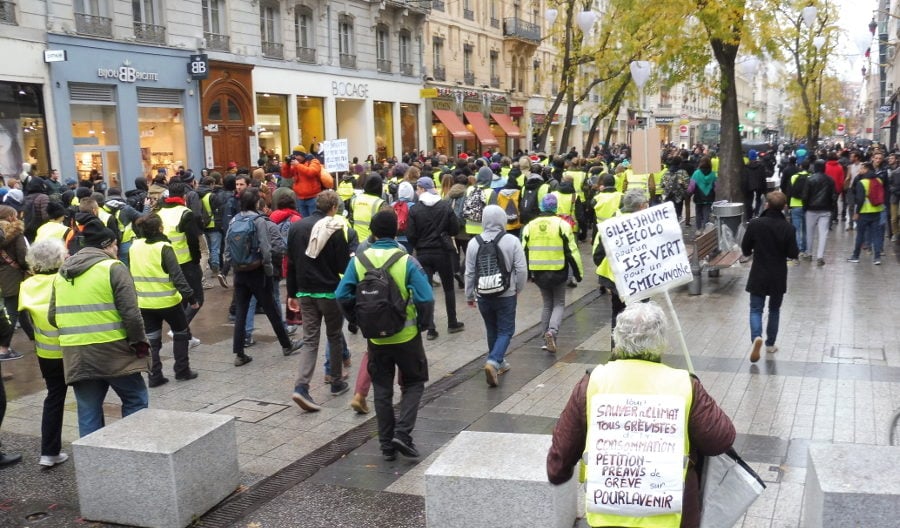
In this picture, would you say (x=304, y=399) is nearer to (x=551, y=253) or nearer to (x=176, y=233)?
(x=176, y=233)

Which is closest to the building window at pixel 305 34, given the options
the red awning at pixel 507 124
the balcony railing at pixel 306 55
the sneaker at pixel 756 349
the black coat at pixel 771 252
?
the balcony railing at pixel 306 55

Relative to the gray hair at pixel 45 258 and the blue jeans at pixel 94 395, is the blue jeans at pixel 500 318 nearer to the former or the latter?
the blue jeans at pixel 94 395

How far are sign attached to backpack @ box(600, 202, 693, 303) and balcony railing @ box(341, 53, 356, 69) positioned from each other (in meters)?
25.9

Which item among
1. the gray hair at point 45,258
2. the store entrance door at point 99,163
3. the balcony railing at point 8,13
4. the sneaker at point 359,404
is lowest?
the sneaker at point 359,404

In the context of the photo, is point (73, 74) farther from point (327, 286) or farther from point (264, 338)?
point (327, 286)

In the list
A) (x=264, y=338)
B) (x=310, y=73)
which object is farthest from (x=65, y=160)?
(x=264, y=338)

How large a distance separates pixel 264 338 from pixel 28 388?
276 centimetres

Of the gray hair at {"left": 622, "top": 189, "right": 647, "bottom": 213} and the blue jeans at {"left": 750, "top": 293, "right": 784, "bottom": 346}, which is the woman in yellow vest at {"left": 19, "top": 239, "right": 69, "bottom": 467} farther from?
the blue jeans at {"left": 750, "top": 293, "right": 784, "bottom": 346}

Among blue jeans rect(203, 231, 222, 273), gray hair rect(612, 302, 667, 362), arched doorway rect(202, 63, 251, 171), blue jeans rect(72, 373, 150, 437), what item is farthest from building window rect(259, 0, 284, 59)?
gray hair rect(612, 302, 667, 362)

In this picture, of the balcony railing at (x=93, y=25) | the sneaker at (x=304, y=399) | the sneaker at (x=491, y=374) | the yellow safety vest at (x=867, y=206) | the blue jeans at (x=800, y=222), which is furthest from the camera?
the balcony railing at (x=93, y=25)

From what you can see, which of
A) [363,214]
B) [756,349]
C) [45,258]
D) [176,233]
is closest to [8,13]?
[363,214]

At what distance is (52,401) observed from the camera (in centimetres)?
614

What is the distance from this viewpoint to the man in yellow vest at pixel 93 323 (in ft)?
18.9

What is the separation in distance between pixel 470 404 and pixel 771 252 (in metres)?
3.56
